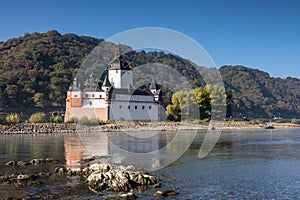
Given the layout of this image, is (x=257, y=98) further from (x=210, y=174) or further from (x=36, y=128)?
(x=210, y=174)

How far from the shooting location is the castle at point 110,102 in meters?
64.7

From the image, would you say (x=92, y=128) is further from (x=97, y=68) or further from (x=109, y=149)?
(x=97, y=68)

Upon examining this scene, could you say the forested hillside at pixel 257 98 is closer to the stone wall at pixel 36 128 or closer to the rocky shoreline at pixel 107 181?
the stone wall at pixel 36 128

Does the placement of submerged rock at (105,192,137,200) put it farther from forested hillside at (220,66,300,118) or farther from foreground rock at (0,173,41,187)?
forested hillside at (220,66,300,118)

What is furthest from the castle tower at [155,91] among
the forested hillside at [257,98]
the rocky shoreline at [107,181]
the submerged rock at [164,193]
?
the forested hillside at [257,98]

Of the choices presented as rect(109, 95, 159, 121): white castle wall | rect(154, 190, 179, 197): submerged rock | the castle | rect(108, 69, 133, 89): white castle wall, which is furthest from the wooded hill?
rect(154, 190, 179, 197): submerged rock

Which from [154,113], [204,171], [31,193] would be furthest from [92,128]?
[31,193]

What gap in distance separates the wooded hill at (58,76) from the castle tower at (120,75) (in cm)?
2129

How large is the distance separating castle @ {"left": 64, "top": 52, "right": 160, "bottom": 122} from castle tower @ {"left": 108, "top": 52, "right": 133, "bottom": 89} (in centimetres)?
168

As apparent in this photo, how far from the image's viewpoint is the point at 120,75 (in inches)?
2901

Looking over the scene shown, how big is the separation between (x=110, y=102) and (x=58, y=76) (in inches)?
1483

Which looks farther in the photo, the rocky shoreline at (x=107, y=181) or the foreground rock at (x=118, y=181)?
the foreground rock at (x=118, y=181)

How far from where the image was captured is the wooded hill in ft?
283

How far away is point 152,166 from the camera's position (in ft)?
72.1
